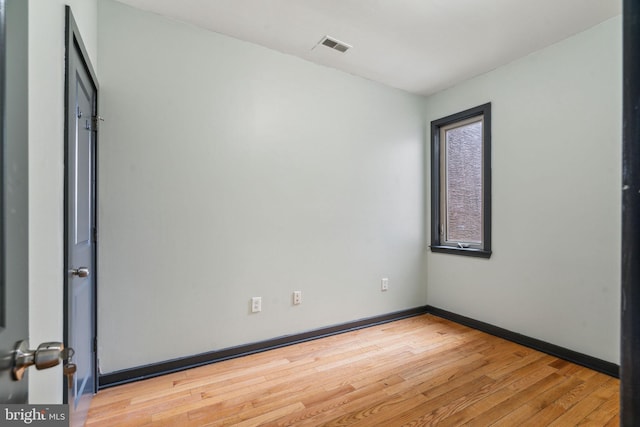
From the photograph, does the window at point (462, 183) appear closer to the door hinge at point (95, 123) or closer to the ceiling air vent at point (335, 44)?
the ceiling air vent at point (335, 44)

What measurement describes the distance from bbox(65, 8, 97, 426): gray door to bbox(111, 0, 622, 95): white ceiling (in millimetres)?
902

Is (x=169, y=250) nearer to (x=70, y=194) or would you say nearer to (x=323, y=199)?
(x=70, y=194)

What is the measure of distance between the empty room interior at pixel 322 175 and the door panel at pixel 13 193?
106 cm

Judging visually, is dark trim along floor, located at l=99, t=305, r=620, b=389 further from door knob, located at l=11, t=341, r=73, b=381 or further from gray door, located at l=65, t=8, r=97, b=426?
door knob, located at l=11, t=341, r=73, b=381

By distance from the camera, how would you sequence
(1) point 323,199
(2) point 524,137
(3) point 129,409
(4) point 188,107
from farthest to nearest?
(1) point 323,199 < (2) point 524,137 < (4) point 188,107 < (3) point 129,409

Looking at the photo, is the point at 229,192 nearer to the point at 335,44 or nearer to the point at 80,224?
the point at 80,224

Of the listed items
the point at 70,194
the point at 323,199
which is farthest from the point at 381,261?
the point at 70,194

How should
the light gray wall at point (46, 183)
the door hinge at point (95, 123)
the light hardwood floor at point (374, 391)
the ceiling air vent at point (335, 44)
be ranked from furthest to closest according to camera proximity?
the ceiling air vent at point (335, 44) < the door hinge at point (95, 123) < the light hardwood floor at point (374, 391) < the light gray wall at point (46, 183)

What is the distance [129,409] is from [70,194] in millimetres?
1311

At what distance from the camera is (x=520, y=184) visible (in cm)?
265

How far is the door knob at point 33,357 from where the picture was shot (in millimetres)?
531

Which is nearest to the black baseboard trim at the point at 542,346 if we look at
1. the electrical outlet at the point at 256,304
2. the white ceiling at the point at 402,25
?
the electrical outlet at the point at 256,304

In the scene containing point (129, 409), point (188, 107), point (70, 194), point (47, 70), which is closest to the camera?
point (47, 70)

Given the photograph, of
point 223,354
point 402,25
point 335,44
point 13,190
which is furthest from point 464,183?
point 13,190
